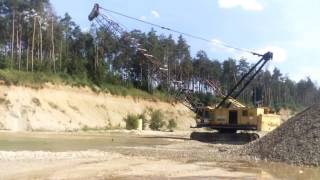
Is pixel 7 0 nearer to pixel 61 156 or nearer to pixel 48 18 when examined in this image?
pixel 48 18

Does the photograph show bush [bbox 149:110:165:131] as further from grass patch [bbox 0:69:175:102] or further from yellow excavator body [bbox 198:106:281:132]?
yellow excavator body [bbox 198:106:281:132]

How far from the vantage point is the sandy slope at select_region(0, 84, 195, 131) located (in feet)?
258

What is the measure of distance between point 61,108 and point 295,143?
Result: 59320 mm

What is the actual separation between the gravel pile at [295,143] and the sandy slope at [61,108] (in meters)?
46.8

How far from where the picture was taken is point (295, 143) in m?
32.8

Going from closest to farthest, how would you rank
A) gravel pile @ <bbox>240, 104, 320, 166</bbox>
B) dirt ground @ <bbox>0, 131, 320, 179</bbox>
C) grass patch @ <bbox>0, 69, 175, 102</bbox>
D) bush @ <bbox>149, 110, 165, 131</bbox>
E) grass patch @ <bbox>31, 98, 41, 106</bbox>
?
dirt ground @ <bbox>0, 131, 320, 179</bbox>, gravel pile @ <bbox>240, 104, 320, 166</bbox>, grass patch @ <bbox>31, 98, 41, 106</bbox>, grass patch @ <bbox>0, 69, 175, 102</bbox>, bush @ <bbox>149, 110, 165, 131</bbox>

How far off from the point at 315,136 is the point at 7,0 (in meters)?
76.2

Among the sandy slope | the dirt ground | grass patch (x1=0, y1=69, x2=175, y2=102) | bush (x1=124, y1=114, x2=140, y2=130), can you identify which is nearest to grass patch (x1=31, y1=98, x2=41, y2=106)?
the sandy slope

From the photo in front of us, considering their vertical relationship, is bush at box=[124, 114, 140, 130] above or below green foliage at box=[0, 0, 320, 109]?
below

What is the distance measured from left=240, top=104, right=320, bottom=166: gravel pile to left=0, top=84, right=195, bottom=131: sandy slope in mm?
46775

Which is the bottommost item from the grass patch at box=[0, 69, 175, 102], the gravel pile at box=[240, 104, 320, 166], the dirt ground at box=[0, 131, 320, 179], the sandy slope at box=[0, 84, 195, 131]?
the dirt ground at box=[0, 131, 320, 179]

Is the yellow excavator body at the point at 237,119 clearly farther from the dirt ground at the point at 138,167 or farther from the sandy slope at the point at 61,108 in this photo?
the sandy slope at the point at 61,108

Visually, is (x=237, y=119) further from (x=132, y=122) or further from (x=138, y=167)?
(x=132, y=122)

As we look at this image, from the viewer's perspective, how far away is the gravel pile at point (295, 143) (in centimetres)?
3078
